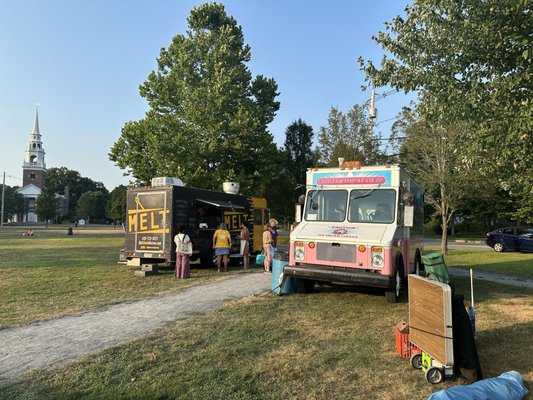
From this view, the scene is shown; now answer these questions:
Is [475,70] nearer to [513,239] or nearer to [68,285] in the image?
[68,285]

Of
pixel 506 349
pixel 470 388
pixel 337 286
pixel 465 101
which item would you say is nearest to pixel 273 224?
pixel 337 286

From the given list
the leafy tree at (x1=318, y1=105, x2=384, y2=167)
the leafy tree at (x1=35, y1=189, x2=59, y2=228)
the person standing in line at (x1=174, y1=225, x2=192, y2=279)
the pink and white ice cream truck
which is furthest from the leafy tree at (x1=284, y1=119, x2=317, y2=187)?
the leafy tree at (x1=35, y1=189, x2=59, y2=228)

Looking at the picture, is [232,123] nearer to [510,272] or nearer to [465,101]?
[510,272]

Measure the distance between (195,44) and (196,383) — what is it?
25067 mm

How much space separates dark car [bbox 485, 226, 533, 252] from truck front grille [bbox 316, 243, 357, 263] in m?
21.0

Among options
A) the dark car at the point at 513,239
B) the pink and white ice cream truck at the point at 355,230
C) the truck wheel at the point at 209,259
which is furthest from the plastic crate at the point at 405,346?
the dark car at the point at 513,239

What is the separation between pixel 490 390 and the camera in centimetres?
405

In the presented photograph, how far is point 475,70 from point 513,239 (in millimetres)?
20559

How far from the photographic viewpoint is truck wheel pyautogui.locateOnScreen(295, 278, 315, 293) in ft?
31.4

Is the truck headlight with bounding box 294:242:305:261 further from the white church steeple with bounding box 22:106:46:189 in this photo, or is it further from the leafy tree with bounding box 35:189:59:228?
the white church steeple with bounding box 22:106:46:189

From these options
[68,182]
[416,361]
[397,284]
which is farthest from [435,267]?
[68,182]

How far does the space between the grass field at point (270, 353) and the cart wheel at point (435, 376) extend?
0.07m

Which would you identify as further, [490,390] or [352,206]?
[352,206]

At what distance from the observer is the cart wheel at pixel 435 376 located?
4609 mm
